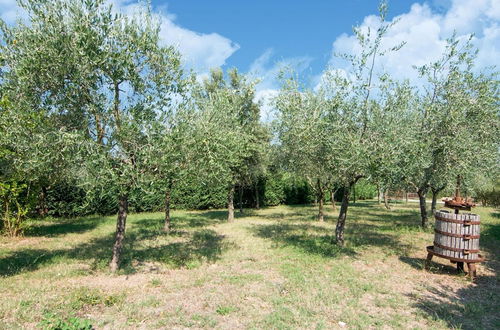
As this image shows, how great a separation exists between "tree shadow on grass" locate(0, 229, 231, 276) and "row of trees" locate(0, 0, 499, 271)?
1806 mm

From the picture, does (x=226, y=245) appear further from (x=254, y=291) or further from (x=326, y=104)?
(x=326, y=104)

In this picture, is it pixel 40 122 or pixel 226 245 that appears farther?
pixel 226 245

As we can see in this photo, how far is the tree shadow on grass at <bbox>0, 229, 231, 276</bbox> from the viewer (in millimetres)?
10242

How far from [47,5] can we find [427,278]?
13242mm

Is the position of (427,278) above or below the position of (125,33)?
below

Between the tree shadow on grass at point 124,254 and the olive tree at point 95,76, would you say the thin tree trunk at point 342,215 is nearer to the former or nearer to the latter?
the tree shadow on grass at point 124,254

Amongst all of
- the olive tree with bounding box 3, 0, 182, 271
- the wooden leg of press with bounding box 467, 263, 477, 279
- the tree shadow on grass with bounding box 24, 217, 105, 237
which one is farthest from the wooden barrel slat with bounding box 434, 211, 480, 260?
the tree shadow on grass with bounding box 24, 217, 105, 237

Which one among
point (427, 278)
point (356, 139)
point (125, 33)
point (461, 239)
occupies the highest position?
point (125, 33)

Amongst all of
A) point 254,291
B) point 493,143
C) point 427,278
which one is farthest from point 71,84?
point 493,143

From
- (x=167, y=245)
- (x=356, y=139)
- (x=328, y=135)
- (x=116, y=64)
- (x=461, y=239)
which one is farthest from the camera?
(x=167, y=245)

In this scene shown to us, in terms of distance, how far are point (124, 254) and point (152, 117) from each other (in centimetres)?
584

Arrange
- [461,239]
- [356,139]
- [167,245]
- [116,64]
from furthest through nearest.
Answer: [167,245], [356,139], [461,239], [116,64]

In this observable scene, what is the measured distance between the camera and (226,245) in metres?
13.5

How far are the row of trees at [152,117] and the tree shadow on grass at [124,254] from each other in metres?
1.81
